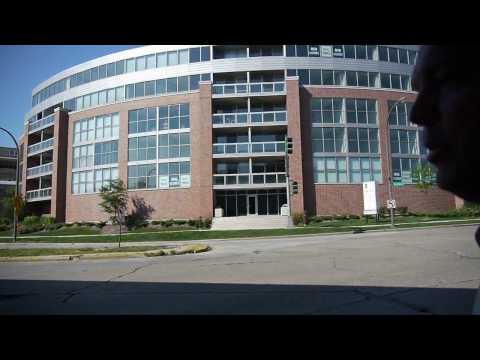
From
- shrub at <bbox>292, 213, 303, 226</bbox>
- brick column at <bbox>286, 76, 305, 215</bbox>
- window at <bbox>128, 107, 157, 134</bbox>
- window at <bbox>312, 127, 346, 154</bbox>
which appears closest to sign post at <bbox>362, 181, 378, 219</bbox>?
shrub at <bbox>292, 213, 303, 226</bbox>

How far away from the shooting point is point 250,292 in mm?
6062

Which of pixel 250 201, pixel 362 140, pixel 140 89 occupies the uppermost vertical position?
pixel 140 89

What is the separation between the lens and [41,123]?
44.5 meters

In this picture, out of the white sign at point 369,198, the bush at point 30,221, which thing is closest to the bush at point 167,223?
the bush at point 30,221

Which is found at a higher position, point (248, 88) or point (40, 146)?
point (248, 88)

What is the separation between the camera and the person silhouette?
1371 millimetres

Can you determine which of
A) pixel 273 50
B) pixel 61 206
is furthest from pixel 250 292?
pixel 61 206

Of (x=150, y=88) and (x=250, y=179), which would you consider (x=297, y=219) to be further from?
(x=150, y=88)

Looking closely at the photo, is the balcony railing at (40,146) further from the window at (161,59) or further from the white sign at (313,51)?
the white sign at (313,51)

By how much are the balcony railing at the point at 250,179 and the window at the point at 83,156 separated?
13.4 meters

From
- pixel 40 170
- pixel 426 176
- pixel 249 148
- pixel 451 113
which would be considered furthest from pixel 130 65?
pixel 451 113

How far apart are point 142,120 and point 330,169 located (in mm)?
18450

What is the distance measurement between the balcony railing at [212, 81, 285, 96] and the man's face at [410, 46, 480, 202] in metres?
33.6
